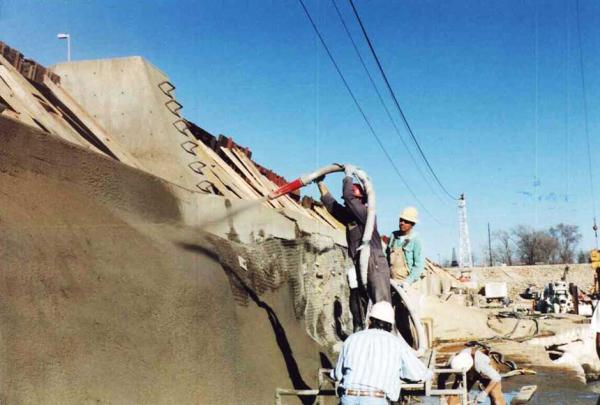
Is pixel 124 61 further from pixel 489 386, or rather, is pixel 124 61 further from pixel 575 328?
pixel 575 328

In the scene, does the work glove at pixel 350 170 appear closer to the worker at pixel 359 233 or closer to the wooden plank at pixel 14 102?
the worker at pixel 359 233

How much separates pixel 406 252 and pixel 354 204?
1.32 meters

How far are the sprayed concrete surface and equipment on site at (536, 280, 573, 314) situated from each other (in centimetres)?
2633

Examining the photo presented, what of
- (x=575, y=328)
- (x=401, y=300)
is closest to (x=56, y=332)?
(x=401, y=300)

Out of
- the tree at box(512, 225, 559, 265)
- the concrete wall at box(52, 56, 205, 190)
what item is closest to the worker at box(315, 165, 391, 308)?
the concrete wall at box(52, 56, 205, 190)

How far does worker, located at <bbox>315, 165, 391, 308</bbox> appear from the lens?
7.17 m

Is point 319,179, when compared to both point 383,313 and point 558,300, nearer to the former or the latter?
point 383,313

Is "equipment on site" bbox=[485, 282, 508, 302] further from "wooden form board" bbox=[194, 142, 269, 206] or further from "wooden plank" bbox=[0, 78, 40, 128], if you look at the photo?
"wooden plank" bbox=[0, 78, 40, 128]

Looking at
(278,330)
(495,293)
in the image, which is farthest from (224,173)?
(495,293)

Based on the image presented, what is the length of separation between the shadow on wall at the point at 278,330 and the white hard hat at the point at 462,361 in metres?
1.86

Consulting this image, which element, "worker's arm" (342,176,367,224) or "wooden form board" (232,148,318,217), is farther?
"wooden form board" (232,148,318,217)

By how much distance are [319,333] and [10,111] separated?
21.6 ft

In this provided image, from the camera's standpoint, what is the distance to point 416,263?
819 centimetres

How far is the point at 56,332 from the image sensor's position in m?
4.86
